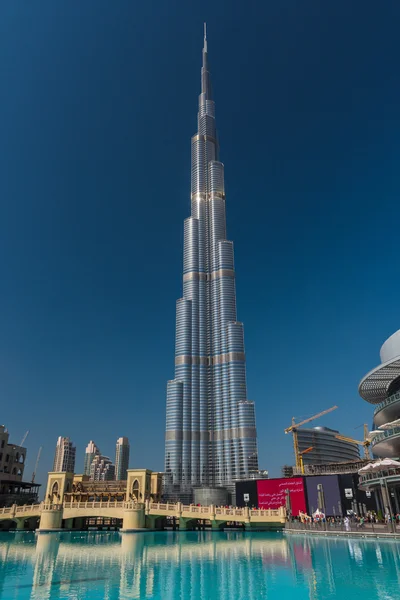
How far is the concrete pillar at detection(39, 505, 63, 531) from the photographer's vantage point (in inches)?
2645

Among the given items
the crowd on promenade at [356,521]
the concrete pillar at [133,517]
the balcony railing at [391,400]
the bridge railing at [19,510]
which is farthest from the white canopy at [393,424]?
the bridge railing at [19,510]

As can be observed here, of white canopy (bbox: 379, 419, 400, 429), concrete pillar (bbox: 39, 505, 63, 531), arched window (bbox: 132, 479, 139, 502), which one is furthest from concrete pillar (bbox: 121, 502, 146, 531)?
white canopy (bbox: 379, 419, 400, 429)

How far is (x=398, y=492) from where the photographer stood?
55656 mm

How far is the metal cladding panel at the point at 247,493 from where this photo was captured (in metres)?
79.2

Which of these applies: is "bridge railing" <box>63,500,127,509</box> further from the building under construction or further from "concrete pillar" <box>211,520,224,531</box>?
the building under construction

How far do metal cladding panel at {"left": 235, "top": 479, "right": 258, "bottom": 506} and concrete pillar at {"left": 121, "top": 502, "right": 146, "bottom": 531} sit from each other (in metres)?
21.2

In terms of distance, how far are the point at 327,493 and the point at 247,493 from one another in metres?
15.7

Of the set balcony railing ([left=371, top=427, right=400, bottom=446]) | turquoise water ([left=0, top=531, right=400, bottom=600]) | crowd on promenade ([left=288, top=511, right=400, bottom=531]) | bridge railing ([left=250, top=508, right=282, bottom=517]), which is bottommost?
turquoise water ([left=0, top=531, right=400, bottom=600])

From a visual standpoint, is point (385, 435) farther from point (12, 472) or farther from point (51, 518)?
point (12, 472)

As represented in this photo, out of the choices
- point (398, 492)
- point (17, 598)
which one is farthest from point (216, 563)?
point (398, 492)

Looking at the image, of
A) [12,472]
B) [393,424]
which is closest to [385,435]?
[393,424]

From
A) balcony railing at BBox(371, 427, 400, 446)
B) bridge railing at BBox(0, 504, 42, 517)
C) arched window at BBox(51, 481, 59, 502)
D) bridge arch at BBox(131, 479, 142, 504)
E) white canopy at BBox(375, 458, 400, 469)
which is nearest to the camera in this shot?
white canopy at BBox(375, 458, 400, 469)

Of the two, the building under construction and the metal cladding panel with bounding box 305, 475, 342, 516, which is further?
the building under construction

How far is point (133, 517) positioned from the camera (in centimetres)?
6612
